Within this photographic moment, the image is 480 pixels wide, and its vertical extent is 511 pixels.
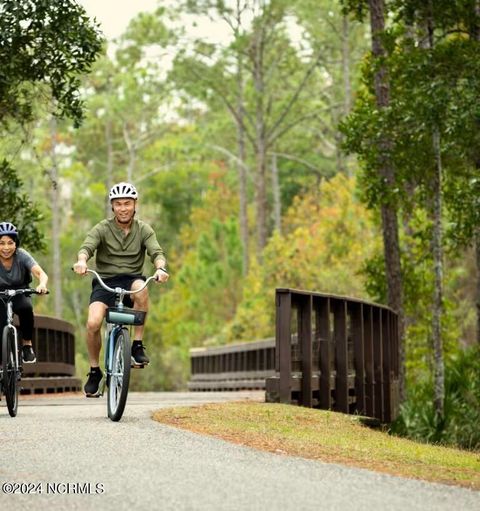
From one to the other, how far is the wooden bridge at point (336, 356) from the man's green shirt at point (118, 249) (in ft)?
11.2

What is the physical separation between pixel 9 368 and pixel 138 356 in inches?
61.3

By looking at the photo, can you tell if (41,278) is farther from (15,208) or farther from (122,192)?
(15,208)

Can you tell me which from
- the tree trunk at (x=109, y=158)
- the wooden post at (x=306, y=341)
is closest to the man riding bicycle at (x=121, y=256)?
the wooden post at (x=306, y=341)

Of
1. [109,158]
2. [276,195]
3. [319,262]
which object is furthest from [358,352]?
[109,158]

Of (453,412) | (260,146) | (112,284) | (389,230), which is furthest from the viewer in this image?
(260,146)

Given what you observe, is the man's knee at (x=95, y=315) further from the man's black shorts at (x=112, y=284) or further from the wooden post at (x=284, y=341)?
the wooden post at (x=284, y=341)

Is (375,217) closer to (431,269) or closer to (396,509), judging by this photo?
(431,269)

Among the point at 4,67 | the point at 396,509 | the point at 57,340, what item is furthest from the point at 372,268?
the point at 396,509

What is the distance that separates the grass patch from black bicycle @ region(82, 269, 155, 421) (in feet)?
1.73

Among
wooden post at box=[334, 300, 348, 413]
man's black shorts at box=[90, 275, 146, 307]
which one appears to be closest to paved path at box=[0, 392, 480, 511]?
man's black shorts at box=[90, 275, 146, 307]

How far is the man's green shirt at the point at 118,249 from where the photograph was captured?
10844 mm

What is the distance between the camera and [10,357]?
11.7 metres

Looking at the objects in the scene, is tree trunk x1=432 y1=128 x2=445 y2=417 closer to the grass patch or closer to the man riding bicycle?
the grass patch

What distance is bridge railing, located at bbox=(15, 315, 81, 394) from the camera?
2014cm
